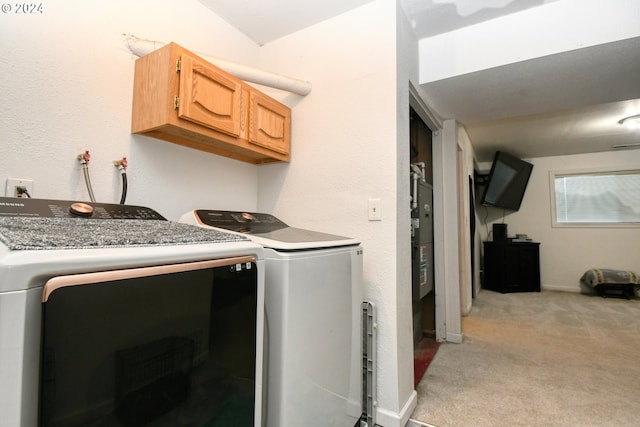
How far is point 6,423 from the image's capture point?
1.69ft

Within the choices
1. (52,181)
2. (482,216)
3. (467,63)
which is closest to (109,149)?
(52,181)

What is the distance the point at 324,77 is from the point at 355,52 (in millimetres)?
252

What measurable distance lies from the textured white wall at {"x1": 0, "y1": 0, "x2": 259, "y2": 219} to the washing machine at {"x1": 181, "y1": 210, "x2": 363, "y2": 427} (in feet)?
1.21

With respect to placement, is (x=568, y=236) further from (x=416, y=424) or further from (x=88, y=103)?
(x=88, y=103)

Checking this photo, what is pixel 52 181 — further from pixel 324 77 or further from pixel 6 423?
pixel 324 77

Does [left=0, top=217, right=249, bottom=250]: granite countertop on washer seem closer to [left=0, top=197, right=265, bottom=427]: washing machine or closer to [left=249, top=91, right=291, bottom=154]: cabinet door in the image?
[left=0, top=197, right=265, bottom=427]: washing machine

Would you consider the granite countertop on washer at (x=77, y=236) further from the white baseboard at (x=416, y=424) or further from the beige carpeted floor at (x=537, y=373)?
the beige carpeted floor at (x=537, y=373)

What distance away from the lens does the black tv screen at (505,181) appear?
524 cm

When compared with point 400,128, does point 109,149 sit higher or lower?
lower

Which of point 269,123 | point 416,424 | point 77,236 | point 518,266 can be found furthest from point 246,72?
point 518,266

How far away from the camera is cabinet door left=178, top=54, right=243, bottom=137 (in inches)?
56.5

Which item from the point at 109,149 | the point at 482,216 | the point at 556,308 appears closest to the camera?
the point at 109,149

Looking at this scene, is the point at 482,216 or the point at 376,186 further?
the point at 482,216

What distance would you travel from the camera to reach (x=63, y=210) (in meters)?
1.11
